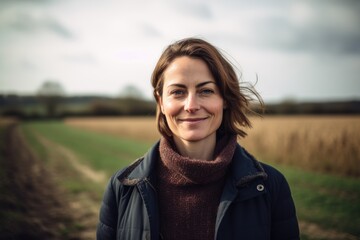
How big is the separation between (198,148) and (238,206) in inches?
21.8

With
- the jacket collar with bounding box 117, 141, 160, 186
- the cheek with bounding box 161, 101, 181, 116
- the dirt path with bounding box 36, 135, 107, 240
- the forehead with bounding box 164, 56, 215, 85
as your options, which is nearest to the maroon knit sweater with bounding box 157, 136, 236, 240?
the jacket collar with bounding box 117, 141, 160, 186

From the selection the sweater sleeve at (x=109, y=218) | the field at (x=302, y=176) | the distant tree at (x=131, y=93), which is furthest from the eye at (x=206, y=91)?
the distant tree at (x=131, y=93)

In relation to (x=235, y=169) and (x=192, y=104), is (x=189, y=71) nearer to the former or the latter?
(x=192, y=104)

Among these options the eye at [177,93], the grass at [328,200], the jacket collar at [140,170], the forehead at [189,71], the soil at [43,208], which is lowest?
the grass at [328,200]

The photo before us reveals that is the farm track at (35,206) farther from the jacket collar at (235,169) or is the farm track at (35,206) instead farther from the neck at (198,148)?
the neck at (198,148)

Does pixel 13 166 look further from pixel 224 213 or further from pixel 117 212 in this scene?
pixel 224 213

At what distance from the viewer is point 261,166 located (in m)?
2.09

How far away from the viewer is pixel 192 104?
2107 mm

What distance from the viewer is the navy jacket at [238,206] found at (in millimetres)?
1930

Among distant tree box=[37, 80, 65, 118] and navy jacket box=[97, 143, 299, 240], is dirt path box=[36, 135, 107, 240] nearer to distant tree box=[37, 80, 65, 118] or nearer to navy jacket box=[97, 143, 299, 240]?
navy jacket box=[97, 143, 299, 240]

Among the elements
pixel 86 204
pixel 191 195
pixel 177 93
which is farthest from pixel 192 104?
pixel 86 204

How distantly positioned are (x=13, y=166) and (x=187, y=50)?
39.1 feet

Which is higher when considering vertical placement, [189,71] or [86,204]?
[189,71]

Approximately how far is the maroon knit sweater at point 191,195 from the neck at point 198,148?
155mm
